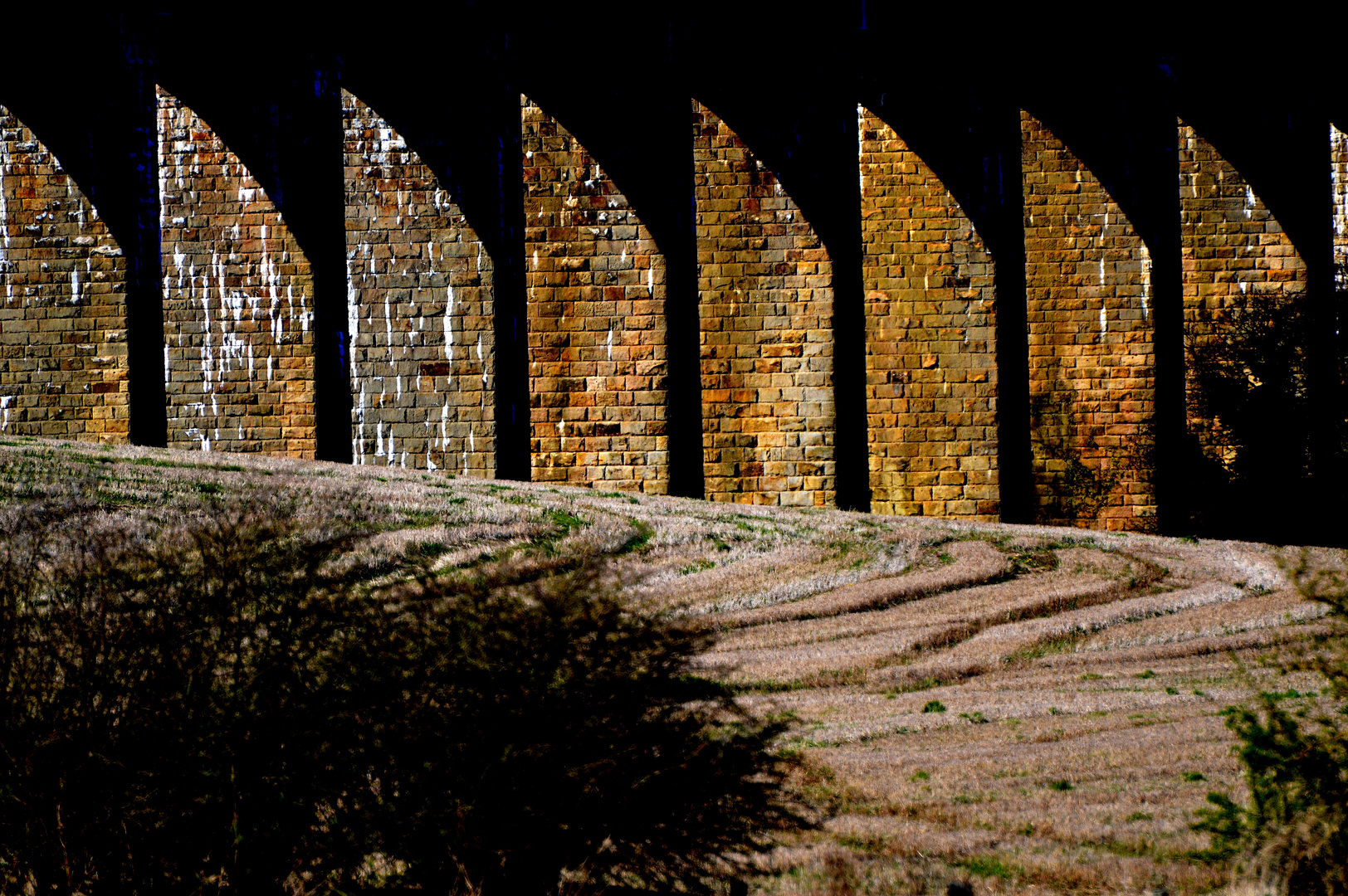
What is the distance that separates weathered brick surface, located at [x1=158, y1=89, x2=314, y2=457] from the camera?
9.44 meters

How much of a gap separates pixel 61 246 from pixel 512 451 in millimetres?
4788

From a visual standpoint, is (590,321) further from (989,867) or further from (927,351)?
(989,867)

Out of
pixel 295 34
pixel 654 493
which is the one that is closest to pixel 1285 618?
pixel 654 493

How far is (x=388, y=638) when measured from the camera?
3.17 m

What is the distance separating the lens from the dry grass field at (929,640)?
3.44 meters

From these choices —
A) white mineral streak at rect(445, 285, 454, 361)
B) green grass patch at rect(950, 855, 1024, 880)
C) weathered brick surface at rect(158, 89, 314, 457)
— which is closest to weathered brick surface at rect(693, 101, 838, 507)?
white mineral streak at rect(445, 285, 454, 361)

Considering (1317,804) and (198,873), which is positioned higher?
(1317,804)

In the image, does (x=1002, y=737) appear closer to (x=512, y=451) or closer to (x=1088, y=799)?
(x=1088, y=799)

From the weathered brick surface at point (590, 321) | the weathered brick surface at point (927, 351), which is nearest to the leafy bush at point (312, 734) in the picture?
the weathered brick surface at point (590, 321)

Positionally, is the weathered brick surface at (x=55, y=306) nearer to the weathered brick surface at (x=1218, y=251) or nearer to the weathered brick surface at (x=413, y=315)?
the weathered brick surface at (x=413, y=315)

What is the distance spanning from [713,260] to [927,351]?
2.11m

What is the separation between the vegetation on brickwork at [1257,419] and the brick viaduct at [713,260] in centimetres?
15

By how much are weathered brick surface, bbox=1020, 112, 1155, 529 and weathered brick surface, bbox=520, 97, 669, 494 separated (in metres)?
3.51

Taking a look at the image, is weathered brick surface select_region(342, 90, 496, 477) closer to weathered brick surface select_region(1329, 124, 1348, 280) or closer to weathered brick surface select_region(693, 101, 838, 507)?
weathered brick surface select_region(693, 101, 838, 507)
